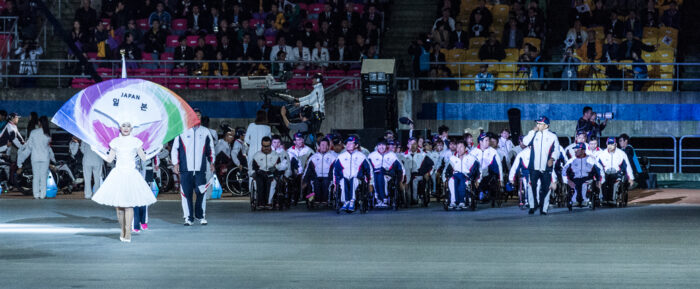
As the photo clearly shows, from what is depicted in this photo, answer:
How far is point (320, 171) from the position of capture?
22375 mm

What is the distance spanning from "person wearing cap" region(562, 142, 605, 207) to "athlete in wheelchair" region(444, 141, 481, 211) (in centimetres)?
186

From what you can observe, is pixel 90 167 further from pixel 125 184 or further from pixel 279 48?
pixel 125 184

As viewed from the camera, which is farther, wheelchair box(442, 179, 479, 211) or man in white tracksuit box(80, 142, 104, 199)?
man in white tracksuit box(80, 142, 104, 199)

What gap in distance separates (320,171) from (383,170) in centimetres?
138

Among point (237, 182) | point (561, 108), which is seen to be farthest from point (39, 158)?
point (561, 108)

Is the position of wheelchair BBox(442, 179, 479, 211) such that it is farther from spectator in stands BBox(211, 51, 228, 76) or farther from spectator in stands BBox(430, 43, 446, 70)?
spectator in stands BBox(211, 51, 228, 76)

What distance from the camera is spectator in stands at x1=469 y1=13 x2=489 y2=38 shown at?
101ft

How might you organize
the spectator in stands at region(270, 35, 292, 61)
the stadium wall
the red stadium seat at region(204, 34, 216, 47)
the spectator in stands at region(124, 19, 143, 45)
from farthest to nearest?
the red stadium seat at region(204, 34, 216, 47)
the spectator in stands at region(124, 19, 143, 45)
the spectator in stands at region(270, 35, 292, 61)
the stadium wall

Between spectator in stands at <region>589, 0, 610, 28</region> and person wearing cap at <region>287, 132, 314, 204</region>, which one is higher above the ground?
spectator in stands at <region>589, 0, 610, 28</region>

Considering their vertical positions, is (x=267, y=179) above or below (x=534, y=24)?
below

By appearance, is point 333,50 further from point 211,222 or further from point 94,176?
point 211,222

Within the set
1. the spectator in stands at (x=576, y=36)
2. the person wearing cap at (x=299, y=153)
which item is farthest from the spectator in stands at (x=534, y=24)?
the person wearing cap at (x=299, y=153)

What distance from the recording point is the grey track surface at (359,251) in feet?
37.4

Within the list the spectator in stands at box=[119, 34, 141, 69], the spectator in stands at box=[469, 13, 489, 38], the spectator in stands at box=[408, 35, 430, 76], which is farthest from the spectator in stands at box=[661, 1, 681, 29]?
the spectator in stands at box=[119, 34, 141, 69]
